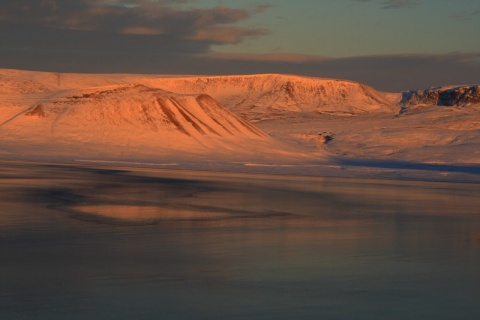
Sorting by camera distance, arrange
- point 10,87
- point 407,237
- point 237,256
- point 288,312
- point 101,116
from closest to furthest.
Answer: point 288,312
point 237,256
point 407,237
point 101,116
point 10,87

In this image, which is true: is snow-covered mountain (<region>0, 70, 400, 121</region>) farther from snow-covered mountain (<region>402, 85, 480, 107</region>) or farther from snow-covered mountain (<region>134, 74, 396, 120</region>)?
snow-covered mountain (<region>402, 85, 480, 107</region>)

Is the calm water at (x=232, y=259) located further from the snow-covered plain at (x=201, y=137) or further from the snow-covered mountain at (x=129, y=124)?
the snow-covered mountain at (x=129, y=124)

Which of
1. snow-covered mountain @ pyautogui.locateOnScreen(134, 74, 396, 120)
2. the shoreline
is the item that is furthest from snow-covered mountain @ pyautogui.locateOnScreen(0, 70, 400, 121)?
the shoreline

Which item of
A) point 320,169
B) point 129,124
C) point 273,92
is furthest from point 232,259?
point 273,92

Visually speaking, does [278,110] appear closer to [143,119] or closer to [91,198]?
[143,119]

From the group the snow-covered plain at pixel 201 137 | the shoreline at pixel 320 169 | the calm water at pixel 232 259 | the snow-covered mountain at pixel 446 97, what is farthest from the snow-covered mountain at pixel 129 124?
the snow-covered mountain at pixel 446 97

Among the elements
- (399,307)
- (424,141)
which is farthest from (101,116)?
(399,307)

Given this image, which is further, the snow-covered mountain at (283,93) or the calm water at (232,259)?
the snow-covered mountain at (283,93)
